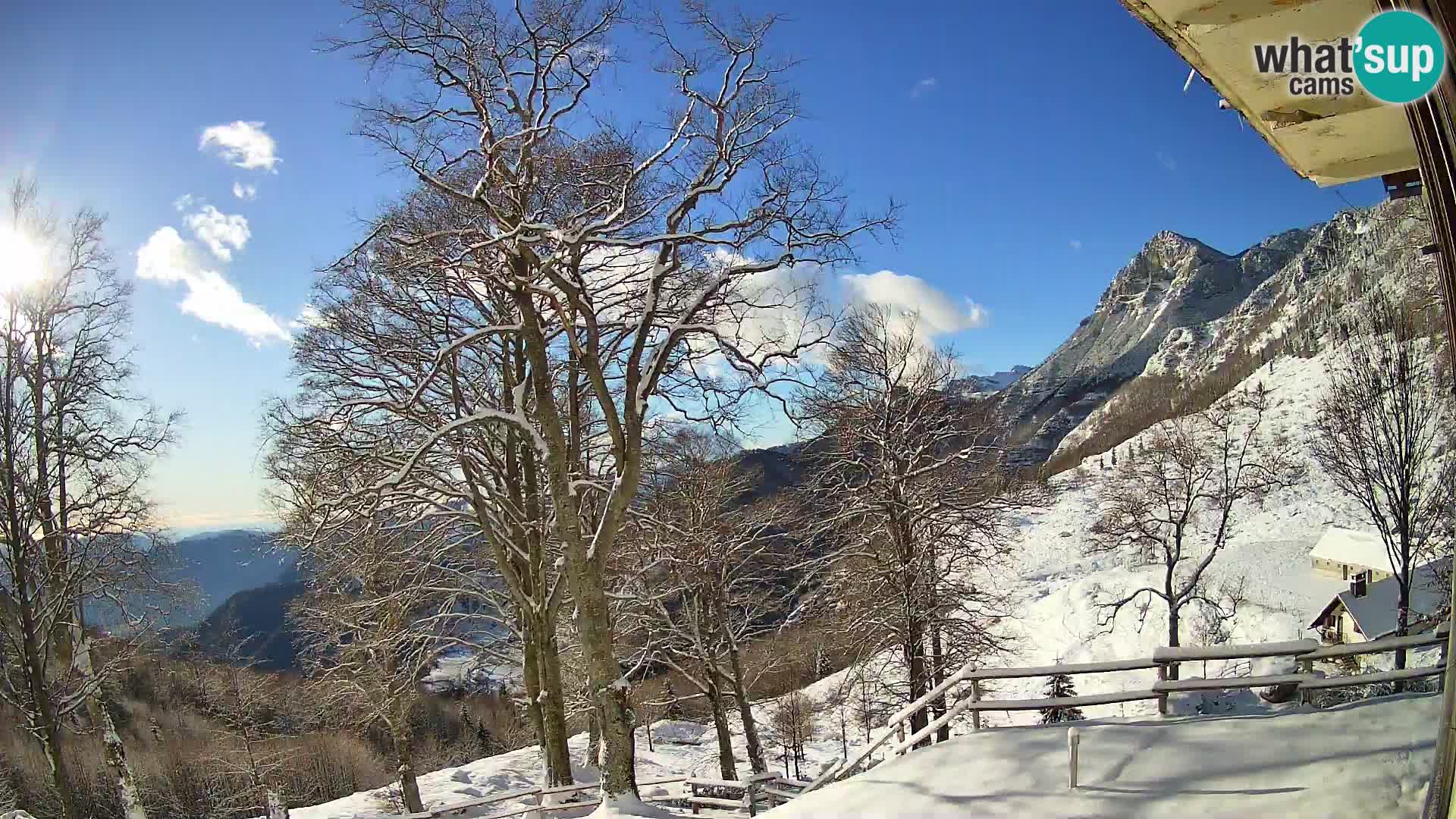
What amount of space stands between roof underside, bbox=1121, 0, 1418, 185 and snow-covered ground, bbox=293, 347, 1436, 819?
168 inches

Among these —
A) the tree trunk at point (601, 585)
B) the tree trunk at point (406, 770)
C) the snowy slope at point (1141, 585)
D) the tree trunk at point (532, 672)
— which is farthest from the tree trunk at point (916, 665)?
the tree trunk at point (406, 770)

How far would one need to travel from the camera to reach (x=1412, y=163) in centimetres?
404

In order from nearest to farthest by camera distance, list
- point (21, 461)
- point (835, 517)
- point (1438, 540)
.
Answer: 1. point (21, 461)
2. point (835, 517)
3. point (1438, 540)

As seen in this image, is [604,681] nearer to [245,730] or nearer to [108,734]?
[108,734]

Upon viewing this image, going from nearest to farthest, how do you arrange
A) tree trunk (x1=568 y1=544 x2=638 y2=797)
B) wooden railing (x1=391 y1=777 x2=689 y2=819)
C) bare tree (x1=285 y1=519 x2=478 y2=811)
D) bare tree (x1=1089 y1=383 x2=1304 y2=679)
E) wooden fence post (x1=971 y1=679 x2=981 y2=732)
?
wooden fence post (x1=971 y1=679 x2=981 y2=732) < tree trunk (x1=568 y1=544 x2=638 y2=797) < wooden railing (x1=391 y1=777 x2=689 y2=819) < bare tree (x1=285 y1=519 x2=478 y2=811) < bare tree (x1=1089 y1=383 x2=1304 y2=679)

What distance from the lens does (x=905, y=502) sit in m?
14.6

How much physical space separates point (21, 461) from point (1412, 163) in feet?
54.5

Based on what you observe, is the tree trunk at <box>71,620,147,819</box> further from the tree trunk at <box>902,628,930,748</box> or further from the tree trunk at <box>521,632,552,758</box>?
the tree trunk at <box>902,628,930,748</box>

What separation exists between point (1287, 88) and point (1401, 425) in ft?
60.9

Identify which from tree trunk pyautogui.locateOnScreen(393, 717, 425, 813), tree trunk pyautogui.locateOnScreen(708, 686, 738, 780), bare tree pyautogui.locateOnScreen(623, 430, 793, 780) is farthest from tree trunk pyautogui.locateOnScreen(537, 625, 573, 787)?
tree trunk pyautogui.locateOnScreen(708, 686, 738, 780)

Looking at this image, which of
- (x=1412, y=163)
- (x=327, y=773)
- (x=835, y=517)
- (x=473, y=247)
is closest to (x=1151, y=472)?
(x=835, y=517)

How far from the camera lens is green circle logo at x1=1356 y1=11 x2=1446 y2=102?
2293 mm

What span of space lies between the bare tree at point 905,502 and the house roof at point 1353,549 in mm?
23147

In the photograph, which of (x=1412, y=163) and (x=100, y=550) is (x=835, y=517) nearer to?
(x=1412, y=163)
